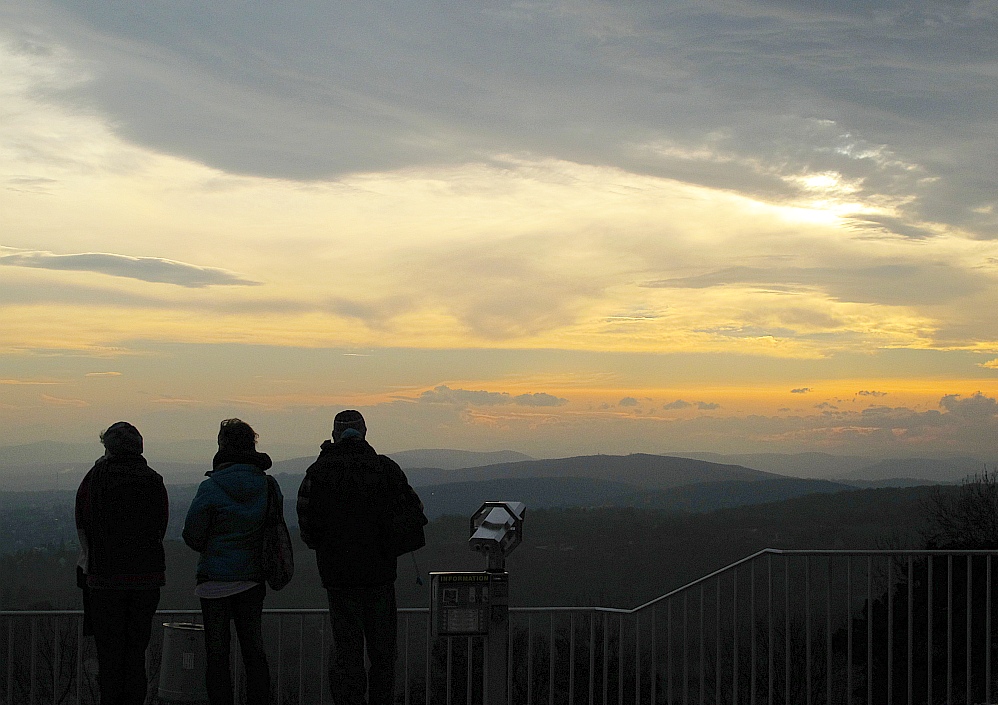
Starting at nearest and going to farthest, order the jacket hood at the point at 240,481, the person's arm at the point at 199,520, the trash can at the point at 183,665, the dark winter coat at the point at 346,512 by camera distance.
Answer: the person's arm at the point at 199,520 < the jacket hood at the point at 240,481 < the dark winter coat at the point at 346,512 < the trash can at the point at 183,665

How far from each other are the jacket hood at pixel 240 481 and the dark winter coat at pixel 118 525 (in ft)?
1.73

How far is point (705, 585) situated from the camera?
7680mm

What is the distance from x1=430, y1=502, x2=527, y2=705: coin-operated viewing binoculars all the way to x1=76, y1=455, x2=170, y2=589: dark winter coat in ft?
6.09

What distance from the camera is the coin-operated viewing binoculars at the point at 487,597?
20.2ft

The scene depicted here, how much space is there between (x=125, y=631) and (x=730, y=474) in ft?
432

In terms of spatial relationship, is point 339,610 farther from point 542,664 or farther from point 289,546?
point 542,664

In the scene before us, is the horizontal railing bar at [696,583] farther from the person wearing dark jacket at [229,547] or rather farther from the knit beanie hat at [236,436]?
the knit beanie hat at [236,436]

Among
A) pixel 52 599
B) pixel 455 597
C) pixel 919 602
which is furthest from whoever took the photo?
pixel 52 599

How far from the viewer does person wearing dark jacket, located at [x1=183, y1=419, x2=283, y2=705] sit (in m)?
6.19

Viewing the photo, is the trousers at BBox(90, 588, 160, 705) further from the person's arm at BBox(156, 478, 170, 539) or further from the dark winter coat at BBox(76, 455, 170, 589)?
the person's arm at BBox(156, 478, 170, 539)

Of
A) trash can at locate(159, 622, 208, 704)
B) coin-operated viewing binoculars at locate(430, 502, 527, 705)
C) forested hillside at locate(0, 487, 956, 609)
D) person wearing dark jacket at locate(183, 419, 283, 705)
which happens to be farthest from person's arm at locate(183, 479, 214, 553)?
forested hillside at locate(0, 487, 956, 609)

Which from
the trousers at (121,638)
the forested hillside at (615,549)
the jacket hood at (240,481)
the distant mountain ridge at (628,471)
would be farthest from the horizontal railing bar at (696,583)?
the distant mountain ridge at (628,471)

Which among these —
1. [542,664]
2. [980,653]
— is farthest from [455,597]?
[542,664]

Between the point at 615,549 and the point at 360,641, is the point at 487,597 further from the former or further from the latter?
the point at 615,549
